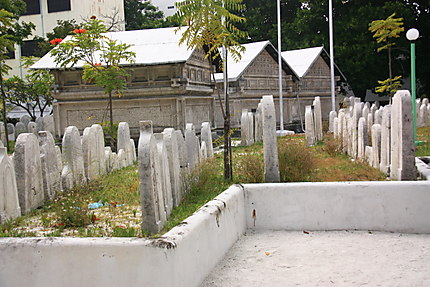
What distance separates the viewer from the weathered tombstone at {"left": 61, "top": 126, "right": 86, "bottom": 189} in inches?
311

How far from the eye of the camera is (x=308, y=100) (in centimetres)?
2630

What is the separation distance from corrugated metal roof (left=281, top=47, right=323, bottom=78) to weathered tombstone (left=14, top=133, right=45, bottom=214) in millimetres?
19118

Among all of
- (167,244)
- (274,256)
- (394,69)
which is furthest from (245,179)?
(394,69)

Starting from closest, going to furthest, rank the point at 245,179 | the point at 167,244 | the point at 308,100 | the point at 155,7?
the point at 167,244 < the point at 245,179 < the point at 308,100 < the point at 155,7

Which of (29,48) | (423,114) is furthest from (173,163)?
(29,48)

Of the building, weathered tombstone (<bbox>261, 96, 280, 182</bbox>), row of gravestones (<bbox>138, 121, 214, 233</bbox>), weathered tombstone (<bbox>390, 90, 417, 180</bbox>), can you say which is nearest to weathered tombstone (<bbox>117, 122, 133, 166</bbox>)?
the building

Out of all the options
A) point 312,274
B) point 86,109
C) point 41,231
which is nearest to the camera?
point 312,274

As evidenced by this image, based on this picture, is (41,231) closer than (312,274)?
No

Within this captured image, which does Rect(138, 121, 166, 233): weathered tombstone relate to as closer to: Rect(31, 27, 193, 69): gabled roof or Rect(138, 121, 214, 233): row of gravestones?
Rect(138, 121, 214, 233): row of gravestones

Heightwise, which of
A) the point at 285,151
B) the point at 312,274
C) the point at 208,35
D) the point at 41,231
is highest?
the point at 208,35

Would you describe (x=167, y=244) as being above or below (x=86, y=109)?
below

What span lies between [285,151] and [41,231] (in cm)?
394

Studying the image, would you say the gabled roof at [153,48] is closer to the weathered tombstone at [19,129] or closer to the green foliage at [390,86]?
the weathered tombstone at [19,129]

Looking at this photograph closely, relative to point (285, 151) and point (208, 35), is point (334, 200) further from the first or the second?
point (208, 35)
